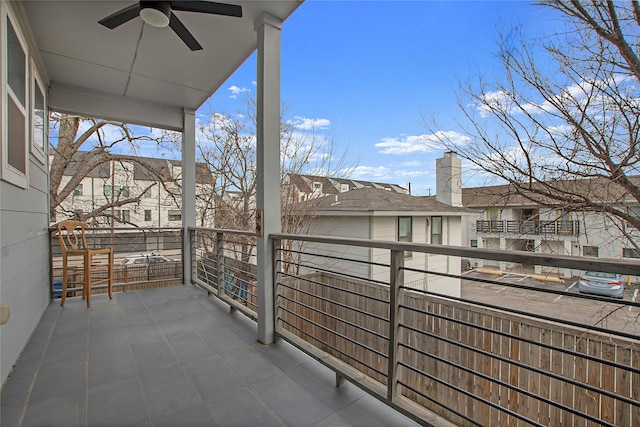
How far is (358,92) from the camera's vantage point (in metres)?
7.71

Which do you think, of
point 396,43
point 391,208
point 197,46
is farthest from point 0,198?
point 391,208

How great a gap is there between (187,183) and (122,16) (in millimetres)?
2482

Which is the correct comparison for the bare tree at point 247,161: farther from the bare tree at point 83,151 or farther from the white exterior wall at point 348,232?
the bare tree at point 83,151

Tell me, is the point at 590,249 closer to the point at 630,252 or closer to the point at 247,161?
the point at 630,252

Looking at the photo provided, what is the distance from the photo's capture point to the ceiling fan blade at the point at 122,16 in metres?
2.08

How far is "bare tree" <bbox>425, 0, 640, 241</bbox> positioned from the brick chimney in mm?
186

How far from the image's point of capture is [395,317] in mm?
1567

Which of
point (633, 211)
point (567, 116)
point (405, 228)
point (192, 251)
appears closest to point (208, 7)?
point (192, 251)

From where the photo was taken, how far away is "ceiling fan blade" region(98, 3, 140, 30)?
2080 mm

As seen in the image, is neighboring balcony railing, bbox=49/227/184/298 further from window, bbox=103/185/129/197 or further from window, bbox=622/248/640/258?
window, bbox=622/248/640/258

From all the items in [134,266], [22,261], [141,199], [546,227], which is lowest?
[134,266]

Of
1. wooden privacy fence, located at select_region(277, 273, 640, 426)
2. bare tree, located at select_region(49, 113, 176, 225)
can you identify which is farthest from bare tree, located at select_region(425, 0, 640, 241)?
bare tree, located at select_region(49, 113, 176, 225)

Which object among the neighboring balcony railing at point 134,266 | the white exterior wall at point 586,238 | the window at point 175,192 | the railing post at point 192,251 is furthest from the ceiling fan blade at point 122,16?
the window at point 175,192

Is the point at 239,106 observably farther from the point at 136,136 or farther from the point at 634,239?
the point at 634,239
